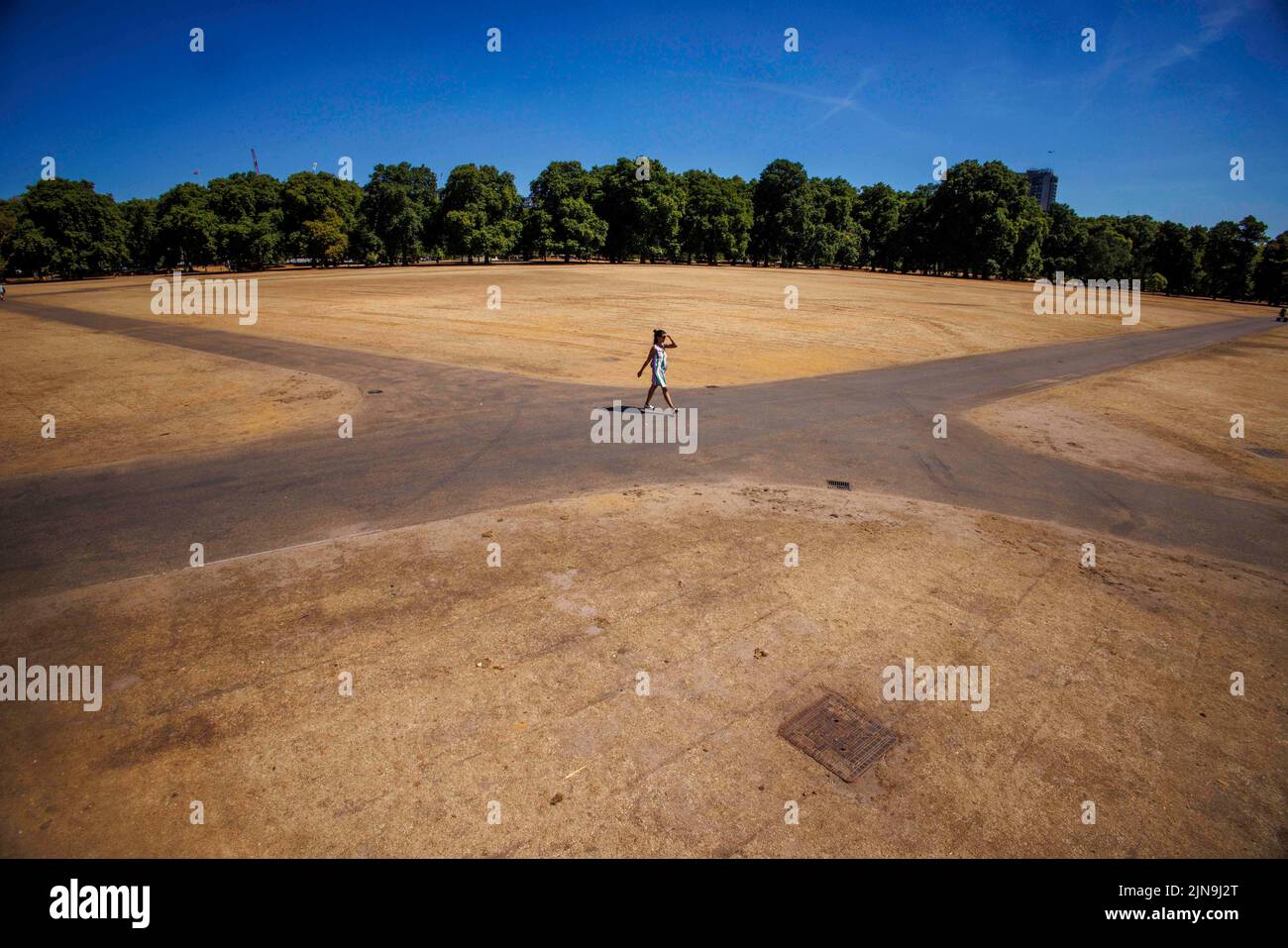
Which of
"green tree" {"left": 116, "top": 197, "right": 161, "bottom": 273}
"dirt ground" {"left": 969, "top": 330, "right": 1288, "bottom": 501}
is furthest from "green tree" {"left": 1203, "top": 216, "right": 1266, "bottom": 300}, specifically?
"green tree" {"left": 116, "top": 197, "right": 161, "bottom": 273}

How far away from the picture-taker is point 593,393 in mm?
17047

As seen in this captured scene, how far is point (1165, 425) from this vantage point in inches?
633

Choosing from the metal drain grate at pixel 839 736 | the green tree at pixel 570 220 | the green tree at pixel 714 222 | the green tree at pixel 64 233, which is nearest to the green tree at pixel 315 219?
the green tree at pixel 64 233

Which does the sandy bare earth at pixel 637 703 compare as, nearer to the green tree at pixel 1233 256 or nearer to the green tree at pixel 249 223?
the green tree at pixel 249 223

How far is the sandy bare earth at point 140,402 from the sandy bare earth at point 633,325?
5.58 m

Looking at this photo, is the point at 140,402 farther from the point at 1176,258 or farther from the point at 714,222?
the point at 1176,258

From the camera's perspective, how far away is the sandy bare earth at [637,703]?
4023mm

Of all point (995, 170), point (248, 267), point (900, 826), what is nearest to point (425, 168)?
point (248, 267)

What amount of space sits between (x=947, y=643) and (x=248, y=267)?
4431 inches

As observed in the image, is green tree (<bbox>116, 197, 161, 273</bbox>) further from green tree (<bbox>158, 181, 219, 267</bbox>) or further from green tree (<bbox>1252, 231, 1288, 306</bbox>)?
green tree (<bbox>1252, 231, 1288, 306</bbox>)

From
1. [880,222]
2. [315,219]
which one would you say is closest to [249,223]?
[315,219]

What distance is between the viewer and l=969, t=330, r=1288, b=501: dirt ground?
40.5 ft

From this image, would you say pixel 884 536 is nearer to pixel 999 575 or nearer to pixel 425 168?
pixel 999 575
